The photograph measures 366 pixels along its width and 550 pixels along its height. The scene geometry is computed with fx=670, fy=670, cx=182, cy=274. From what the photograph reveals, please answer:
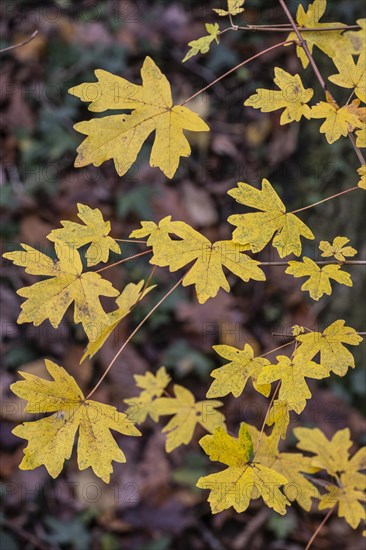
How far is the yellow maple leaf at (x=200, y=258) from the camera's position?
3.19ft

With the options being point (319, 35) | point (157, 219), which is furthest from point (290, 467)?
point (157, 219)

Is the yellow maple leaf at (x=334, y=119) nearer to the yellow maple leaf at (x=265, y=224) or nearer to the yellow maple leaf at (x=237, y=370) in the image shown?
the yellow maple leaf at (x=265, y=224)

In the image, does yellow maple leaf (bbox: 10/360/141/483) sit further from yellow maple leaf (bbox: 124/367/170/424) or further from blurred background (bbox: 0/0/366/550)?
blurred background (bbox: 0/0/366/550)

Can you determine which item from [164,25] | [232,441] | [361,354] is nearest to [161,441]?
[361,354]

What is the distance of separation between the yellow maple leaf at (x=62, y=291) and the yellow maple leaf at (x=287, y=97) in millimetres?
Result: 363

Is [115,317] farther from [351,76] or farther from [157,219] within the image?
[157,219]

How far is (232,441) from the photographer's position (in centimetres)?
97

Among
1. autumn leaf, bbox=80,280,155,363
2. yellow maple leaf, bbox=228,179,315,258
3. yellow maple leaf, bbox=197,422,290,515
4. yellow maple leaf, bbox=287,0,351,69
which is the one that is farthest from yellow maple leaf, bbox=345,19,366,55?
yellow maple leaf, bbox=197,422,290,515

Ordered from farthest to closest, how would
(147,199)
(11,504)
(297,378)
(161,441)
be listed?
1. (147,199)
2. (161,441)
3. (11,504)
4. (297,378)

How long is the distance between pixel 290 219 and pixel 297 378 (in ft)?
0.78

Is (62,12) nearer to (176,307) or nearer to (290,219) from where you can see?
(176,307)

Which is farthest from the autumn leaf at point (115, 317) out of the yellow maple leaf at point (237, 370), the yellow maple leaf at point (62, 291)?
the yellow maple leaf at point (237, 370)

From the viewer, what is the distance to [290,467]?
124 cm

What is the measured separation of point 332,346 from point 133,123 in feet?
1.51
